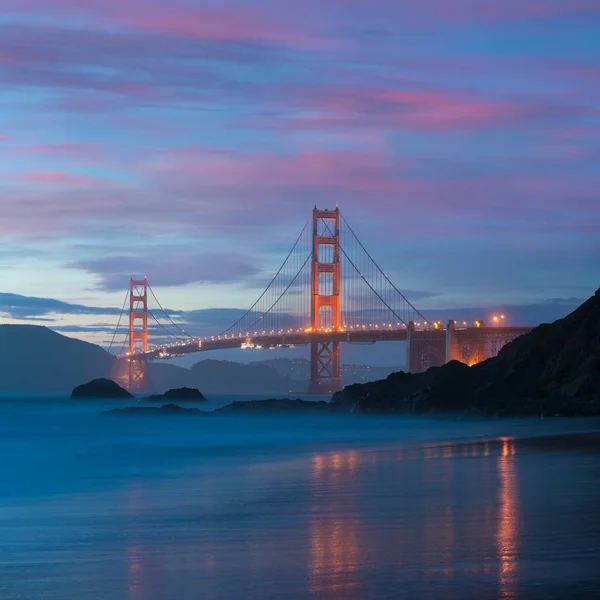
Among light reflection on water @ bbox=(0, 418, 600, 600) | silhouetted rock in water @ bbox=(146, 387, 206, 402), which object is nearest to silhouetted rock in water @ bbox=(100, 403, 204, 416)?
silhouetted rock in water @ bbox=(146, 387, 206, 402)

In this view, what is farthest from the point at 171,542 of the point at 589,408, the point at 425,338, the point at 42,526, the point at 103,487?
the point at 425,338

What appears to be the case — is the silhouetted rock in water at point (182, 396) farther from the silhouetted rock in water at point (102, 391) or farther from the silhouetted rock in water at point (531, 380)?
the silhouetted rock in water at point (531, 380)

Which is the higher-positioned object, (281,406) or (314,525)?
(281,406)

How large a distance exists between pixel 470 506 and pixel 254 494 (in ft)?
9.80

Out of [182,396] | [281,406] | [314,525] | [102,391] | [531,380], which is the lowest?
[314,525]

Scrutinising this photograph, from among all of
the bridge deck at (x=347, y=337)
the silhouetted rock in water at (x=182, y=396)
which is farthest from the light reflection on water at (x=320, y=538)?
the silhouetted rock in water at (x=182, y=396)

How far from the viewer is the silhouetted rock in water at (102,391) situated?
6526cm

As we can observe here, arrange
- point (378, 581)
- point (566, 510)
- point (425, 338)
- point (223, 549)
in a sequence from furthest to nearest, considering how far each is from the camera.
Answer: point (425, 338) < point (566, 510) < point (223, 549) < point (378, 581)

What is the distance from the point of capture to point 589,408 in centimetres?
2703

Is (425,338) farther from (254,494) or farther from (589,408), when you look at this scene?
(254,494)

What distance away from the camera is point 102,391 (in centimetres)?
6731

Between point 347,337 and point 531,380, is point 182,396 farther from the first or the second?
point 531,380

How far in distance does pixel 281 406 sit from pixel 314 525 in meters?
38.9

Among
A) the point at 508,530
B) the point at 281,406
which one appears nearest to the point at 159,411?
the point at 281,406
